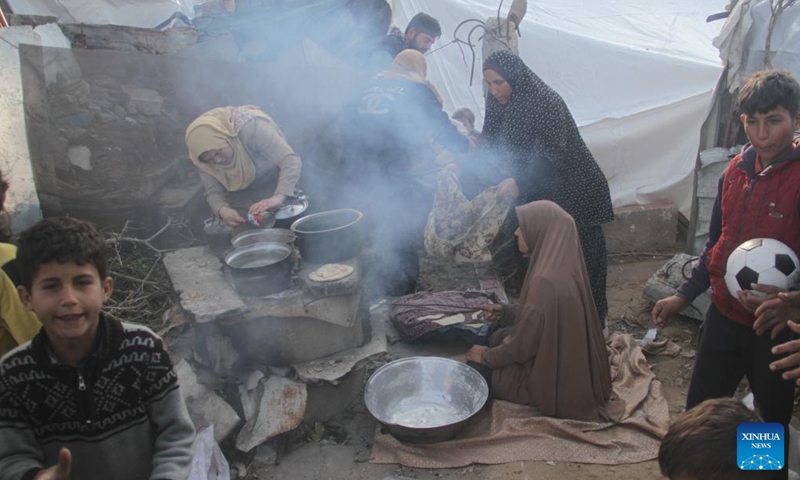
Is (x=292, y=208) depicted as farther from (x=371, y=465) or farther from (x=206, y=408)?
(x=371, y=465)

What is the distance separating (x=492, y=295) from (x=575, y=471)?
1.58 m

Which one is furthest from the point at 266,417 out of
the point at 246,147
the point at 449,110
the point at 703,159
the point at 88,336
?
the point at 449,110

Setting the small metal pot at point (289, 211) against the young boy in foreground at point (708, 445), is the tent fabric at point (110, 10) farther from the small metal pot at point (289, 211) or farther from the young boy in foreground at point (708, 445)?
the young boy in foreground at point (708, 445)

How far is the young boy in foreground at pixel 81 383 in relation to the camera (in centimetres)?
190

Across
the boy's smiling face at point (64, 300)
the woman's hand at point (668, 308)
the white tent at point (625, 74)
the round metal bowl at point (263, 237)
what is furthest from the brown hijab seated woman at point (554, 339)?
the white tent at point (625, 74)

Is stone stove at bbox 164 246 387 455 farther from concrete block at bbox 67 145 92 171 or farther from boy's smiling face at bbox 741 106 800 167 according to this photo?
concrete block at bbox 67 145 92 171

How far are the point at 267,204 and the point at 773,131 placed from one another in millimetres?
3346

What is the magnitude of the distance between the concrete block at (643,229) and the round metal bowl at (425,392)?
3.76 metres

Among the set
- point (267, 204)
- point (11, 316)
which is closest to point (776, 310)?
point (11, 316)

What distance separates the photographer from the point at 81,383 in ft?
6.31

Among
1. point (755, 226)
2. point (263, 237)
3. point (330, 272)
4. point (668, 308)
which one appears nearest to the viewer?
point (755, 226)

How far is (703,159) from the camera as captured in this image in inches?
226

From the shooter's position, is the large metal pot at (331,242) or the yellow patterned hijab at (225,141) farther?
the yellow patterned hijab at (225,141)

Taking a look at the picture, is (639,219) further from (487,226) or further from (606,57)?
(487,226)
